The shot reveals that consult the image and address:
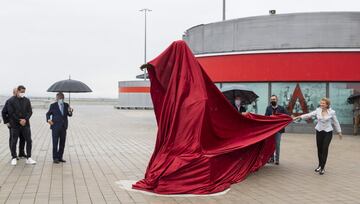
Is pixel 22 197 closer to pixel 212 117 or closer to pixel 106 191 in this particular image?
pixel 106 191

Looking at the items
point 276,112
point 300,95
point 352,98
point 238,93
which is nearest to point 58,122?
point 238,93

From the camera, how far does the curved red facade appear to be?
20.3 metres

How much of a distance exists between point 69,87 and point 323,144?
630cm

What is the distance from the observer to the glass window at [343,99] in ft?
67.2

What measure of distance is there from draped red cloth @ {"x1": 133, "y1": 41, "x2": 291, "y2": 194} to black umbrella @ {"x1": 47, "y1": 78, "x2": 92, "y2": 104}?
3461 millimetres

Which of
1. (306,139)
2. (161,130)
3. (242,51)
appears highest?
(242,51)

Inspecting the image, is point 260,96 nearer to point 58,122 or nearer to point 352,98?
point 352,98

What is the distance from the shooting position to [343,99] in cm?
2059

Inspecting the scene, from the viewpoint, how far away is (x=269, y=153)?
10664 mm

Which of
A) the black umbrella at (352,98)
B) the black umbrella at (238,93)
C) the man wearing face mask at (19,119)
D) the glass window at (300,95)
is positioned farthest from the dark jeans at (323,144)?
the glass window at (300,95)

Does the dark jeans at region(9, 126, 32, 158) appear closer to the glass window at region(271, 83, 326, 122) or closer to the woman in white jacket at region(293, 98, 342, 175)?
the woman in white jacket at region(293, 98, 342, 175)

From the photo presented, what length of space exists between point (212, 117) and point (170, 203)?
98.7 inches

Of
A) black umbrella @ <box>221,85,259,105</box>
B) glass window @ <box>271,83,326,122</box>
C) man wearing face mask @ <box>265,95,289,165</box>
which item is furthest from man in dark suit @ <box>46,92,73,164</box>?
glass window @ <box>271,83,326,122</box>

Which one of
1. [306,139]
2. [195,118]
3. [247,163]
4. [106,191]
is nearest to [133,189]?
[106,191]
